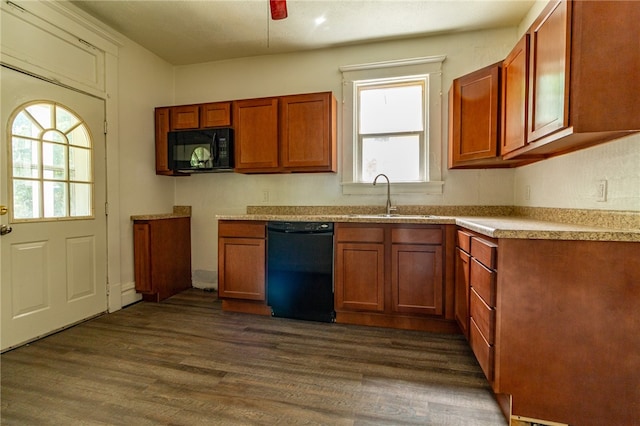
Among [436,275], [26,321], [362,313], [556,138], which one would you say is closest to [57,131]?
[26,321]

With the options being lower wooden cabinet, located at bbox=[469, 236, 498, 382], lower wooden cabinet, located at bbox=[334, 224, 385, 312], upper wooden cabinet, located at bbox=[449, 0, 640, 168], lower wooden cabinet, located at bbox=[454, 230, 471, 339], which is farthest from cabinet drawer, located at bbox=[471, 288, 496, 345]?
upper wooden cabinet, located at bbox=[449, 0, 640, 168]

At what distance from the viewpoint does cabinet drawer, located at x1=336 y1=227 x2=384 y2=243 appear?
2.55m

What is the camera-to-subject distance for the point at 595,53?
4.36 feet

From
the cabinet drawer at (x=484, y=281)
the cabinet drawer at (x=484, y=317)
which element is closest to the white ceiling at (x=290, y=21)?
the cabinet drawer at (x=484, y=281)

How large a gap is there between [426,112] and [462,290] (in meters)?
1.80

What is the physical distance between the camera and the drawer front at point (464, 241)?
205 cm

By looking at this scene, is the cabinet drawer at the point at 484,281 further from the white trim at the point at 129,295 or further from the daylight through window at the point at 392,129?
the white trim at the point at 129,295

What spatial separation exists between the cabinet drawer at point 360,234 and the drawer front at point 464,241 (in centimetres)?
60

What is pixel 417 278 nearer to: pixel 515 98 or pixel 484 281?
pixel 484 281

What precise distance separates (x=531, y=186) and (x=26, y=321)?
13.5 ft

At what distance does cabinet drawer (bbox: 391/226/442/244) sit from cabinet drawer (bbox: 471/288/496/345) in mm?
563

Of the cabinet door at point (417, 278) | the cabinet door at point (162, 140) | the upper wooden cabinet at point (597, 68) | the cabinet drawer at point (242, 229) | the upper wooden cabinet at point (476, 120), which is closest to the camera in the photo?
the upper wooden cabinet at point (597, 68)

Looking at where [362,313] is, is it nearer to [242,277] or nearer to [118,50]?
[242,277]

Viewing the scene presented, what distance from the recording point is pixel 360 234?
8.52 feet
